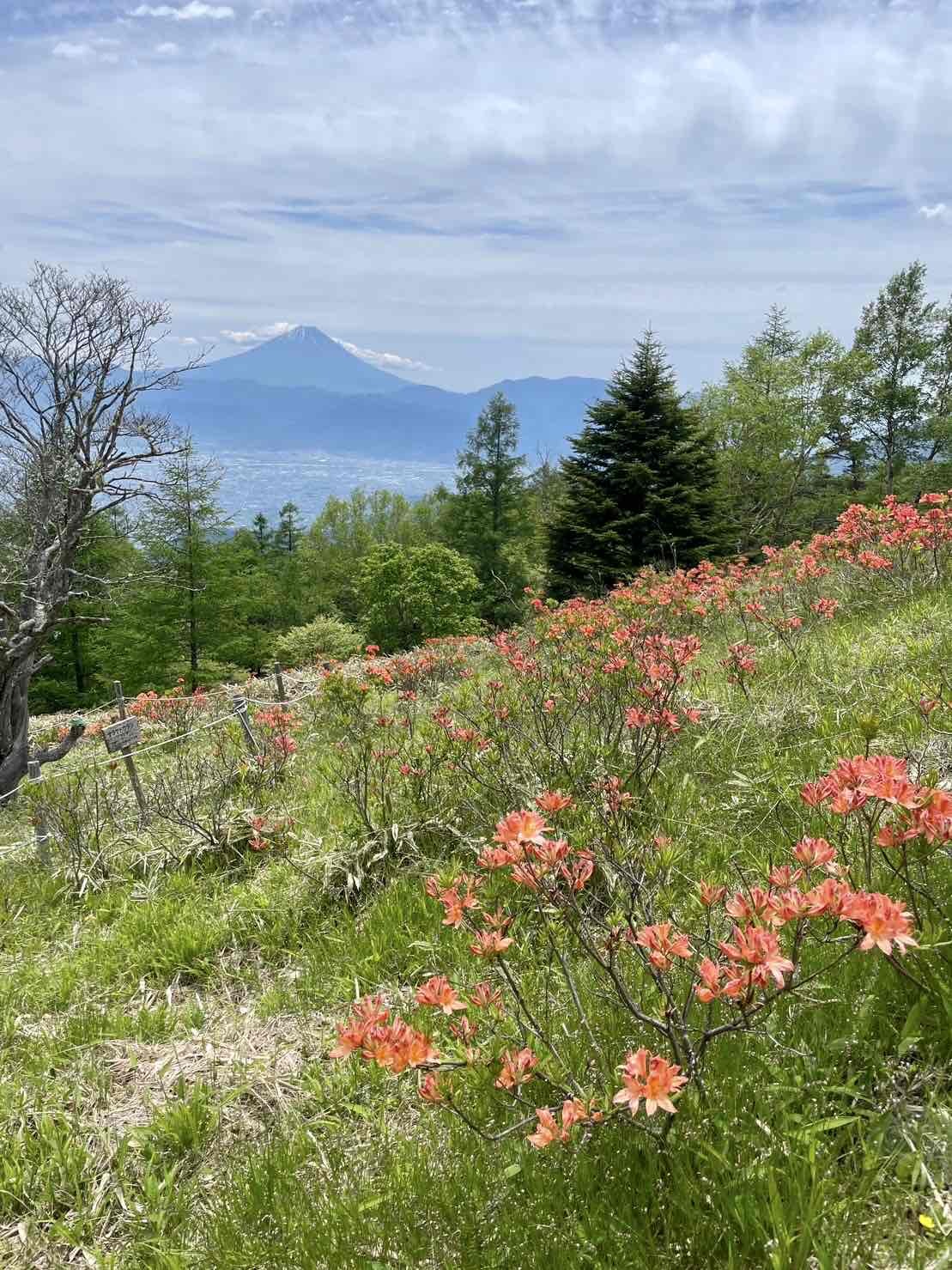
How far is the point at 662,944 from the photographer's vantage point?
1.58 m

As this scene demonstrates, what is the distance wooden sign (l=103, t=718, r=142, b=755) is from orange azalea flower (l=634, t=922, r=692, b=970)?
5172 mm

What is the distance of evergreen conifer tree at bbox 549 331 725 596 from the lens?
20719 millimetres

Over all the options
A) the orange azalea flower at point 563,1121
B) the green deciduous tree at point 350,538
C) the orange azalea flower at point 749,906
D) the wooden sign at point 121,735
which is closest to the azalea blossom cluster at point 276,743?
the wooden sign at point 121,735

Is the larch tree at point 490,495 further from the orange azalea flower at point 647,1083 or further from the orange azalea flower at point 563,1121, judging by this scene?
the orange azalea flower at point 647,1083

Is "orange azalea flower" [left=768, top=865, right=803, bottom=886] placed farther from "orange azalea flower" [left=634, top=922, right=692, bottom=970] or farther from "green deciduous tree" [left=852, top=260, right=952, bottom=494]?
"green deciduous tree" [left=852, top=260, right=952, bottom=494]

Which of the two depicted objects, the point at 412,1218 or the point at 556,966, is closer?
the point at 412,1218

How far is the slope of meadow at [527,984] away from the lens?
1597mm

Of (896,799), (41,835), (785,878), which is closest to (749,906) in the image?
(785,878)

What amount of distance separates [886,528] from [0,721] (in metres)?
13.6

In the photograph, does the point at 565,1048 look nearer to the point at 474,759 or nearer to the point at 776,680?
the point at 474,759

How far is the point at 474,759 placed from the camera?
4.51 meters

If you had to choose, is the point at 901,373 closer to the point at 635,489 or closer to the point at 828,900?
the point at 635,489

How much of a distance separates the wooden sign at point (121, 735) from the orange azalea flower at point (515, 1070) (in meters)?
5.04

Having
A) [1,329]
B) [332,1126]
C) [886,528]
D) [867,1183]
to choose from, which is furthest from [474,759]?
[1,329]
